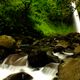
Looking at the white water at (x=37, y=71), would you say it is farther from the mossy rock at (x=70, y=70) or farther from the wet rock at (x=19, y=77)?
the mossy rock at (x=70, y=70)

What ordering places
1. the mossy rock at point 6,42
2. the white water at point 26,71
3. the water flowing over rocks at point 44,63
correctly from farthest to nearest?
1. the mossy rock at point 6,42
2. the white water at point 26,71
3. the water flowing over rocks at point 44,63

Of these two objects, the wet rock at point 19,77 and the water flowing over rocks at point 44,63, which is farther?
the wet rock at point 19,77

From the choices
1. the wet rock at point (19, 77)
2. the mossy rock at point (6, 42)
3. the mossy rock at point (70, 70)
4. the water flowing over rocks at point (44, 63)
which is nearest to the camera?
the mossy rock at point (70, 70)

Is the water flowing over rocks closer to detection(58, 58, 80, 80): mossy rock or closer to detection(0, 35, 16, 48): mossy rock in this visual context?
detection(58, 58, 80, 80): mossy rock

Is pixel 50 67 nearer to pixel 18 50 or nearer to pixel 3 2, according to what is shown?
pixel 18 50

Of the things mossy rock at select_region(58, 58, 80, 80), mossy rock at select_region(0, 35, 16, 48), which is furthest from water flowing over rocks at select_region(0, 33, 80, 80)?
mossy rock at select_region(0, 35, 16, 48)

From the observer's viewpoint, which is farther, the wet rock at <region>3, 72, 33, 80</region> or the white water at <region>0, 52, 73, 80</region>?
the white water at <region>0, 52, 73, 80</region>

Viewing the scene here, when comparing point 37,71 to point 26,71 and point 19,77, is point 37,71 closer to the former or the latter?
point 26,71

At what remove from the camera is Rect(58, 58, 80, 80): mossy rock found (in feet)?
26.9

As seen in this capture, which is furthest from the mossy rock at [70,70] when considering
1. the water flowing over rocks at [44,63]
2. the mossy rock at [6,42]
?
the mossy rock at [6,42]

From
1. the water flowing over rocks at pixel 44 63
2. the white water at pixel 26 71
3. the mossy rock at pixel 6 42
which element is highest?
the mossy rock at pixel 6 42

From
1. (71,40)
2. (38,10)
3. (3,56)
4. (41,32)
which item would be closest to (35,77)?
(3,56)

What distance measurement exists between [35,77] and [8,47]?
3.40 metres

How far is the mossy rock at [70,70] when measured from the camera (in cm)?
820
